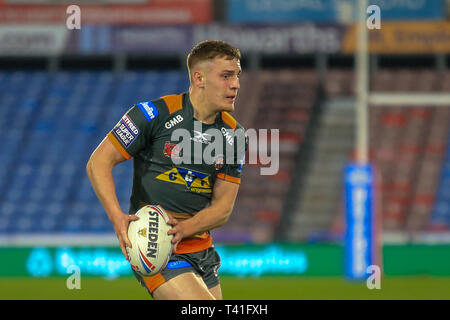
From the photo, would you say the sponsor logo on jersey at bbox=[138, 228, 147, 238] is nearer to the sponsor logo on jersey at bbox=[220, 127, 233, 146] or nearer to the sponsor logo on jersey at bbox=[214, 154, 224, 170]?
the sponsor logo on jersey at bbox=[214, 154, 224, 170]

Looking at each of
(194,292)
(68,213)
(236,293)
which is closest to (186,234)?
(194,292)

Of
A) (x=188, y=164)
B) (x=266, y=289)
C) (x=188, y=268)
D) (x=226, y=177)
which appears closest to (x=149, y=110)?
(x=188, y=164)

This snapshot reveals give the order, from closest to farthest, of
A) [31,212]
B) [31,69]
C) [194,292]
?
1. [194,292]
2. [31,212]
3. [31,69]

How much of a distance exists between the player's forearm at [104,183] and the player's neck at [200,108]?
0.55 metres

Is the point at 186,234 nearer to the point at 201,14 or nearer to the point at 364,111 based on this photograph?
the point at 364,111

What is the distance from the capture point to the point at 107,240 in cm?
1684

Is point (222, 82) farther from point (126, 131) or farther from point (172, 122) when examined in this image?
point (126, 131)

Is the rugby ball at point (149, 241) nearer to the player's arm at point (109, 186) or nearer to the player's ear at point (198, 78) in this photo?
the player's arm at point (109, 186)

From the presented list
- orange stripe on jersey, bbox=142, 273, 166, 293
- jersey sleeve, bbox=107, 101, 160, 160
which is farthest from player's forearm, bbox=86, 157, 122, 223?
orange stripe on jersey, bbox=142, 273, 166, 293

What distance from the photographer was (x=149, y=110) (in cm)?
495

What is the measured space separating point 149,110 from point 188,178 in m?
0.41

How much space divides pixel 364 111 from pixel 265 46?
251 inches

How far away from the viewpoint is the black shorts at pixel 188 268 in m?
4.90

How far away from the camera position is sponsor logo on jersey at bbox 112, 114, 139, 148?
489cm
